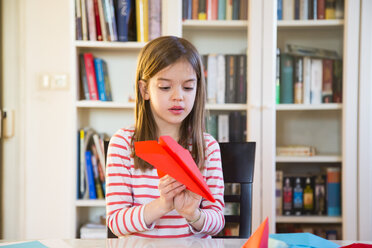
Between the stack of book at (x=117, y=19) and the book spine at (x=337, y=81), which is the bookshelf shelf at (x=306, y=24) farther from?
the stack of book at (x=117, y=19)

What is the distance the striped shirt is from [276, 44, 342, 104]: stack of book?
38.3 inches

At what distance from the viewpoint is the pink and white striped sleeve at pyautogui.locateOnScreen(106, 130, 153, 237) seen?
3.37 ft

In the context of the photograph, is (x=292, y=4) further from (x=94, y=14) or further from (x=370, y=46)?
(x=94, y=14)

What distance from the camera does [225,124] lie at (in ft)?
6.73

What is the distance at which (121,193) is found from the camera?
1102mm


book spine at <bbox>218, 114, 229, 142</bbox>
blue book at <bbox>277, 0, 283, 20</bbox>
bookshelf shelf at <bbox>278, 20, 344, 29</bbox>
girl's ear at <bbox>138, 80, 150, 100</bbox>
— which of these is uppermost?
blue book at <bbox>277, 0, 283, 20</bbox>

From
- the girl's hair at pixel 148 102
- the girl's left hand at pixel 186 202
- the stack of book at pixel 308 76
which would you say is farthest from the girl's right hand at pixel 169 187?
the stack of book at pixel 308 76

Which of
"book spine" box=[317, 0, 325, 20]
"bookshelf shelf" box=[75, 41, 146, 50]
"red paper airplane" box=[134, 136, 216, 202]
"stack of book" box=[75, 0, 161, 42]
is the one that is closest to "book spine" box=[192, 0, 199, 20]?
"stack of book" box=[75, 0, 161, 42]

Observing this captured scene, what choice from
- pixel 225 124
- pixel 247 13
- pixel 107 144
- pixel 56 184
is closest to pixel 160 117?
pixel 107 144

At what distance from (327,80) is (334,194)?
0.57 meters

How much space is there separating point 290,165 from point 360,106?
1.45 ft

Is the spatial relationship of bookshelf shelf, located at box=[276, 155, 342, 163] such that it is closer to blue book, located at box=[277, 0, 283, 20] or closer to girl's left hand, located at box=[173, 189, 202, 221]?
blue book, located at box=[277, 0, 283, 20]

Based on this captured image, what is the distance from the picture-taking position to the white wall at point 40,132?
7.67 feet

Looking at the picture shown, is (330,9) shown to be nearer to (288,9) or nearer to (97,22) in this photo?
(288,9)
